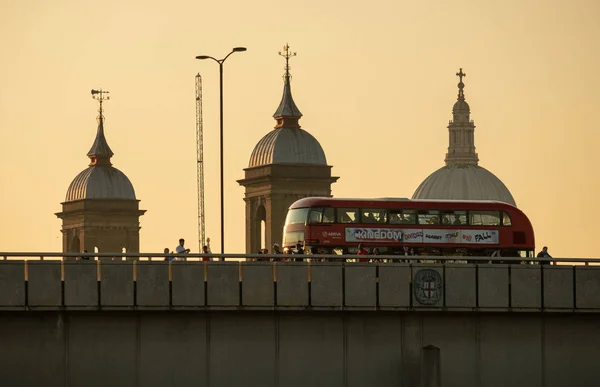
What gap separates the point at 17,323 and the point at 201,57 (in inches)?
1167

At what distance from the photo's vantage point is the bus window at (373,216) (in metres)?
80.2

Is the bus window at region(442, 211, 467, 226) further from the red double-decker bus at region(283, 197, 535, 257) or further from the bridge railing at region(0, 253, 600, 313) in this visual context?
the bridge railing at region(0, 253, 600, 313)

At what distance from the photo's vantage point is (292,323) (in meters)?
55.4

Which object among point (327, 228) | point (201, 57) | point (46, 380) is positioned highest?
point (201, 57)

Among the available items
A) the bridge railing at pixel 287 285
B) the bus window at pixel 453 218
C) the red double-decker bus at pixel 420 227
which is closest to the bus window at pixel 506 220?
the red double-decker bus at pixel 420 227

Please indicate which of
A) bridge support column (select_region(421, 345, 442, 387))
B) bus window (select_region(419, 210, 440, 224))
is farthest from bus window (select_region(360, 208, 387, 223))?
bridge support column (select_region(421, 345, 442, 387))

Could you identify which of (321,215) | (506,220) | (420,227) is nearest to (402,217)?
(420,227)

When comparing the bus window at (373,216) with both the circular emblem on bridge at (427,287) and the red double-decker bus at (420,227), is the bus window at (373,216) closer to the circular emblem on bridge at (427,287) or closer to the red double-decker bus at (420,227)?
the red double-decker bus at (420,227)

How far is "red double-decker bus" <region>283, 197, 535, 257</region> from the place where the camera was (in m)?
79.9

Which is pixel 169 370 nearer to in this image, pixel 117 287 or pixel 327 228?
pixel 117 287

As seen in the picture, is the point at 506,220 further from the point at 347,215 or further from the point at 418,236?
the point at 347,215

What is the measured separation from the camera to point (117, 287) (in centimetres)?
5416

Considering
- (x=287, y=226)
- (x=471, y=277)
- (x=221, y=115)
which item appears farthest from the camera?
(x=287, y=226)

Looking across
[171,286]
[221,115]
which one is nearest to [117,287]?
[171,286]
